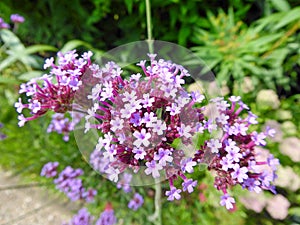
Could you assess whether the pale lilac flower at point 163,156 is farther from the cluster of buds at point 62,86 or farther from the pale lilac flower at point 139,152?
the cluster of buds at point 62,86

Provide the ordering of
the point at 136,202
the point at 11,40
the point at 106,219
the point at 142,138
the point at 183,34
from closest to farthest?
the point at 142,138, the point at 106,219, the point at 136,202, the point at 11,40, the point at 183,34

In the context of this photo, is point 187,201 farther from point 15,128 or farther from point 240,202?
point 15,128

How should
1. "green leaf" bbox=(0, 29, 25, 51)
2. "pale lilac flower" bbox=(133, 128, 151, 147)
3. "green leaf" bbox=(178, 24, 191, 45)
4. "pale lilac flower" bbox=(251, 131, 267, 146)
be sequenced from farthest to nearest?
"green leaf" bbox=(178, 24, 191, 45) → "green leaf" bbox=(0, 29, 25, 51) → "pale lilac flower" bbox=(251, 131, 267, 146) → "pale lilac flower" bbox=(133, 128, 151, 147)

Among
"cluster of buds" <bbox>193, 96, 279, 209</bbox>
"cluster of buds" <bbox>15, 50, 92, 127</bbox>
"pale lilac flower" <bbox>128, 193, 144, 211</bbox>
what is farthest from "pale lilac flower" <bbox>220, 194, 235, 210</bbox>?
"pale lilac flower" <bbox>128, 193, 144, 211</bbox>

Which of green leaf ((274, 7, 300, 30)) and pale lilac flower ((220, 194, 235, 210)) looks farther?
green leaf ((274, 7, 300, 30))

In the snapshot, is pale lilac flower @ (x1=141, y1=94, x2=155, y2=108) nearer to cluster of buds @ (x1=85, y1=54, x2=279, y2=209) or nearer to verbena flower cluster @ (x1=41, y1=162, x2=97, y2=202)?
cluster of buds @ (x1=85, y1=54, x2=279, y2=209)

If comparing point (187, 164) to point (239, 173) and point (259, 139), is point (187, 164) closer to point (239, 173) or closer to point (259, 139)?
point (239, 173)

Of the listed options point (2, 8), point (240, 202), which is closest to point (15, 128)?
point (2, 8)

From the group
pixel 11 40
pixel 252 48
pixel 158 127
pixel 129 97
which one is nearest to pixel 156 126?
pixel 158 127

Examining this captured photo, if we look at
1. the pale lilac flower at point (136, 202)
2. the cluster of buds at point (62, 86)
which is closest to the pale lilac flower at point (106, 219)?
the pale lilac flower at point (136, 202)

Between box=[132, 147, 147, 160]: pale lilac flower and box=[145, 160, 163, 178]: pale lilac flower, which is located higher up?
box=[132, 147, 147, 160]: pale lilac flower
